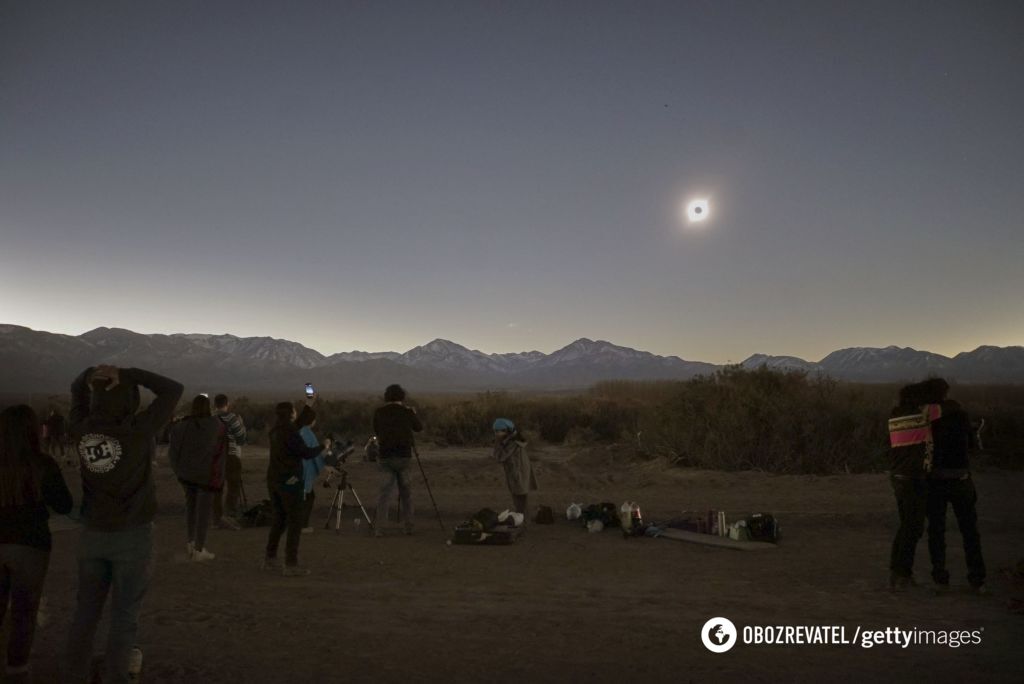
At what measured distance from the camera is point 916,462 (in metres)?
7.20

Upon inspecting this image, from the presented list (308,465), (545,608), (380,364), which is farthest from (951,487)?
(380,364)

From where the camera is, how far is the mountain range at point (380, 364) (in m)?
109

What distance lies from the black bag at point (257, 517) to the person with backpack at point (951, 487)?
29.7ft

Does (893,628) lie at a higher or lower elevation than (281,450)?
lower

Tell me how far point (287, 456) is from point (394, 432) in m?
2.49

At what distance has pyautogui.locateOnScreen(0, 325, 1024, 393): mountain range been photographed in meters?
109

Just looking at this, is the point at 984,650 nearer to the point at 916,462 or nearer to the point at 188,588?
the point at 916,462

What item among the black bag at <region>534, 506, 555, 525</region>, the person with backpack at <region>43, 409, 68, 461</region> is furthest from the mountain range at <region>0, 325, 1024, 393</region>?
the black bag at <region>534, 506, 555, 525</region>

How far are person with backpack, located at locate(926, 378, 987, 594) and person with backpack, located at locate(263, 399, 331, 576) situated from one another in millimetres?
6406

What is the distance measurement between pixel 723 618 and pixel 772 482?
10046 millimetres

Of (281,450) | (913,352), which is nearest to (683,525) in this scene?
(281,450)

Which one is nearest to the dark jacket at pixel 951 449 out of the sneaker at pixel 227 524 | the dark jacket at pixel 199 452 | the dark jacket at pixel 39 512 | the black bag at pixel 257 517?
the dark jacket at pixel 39 512

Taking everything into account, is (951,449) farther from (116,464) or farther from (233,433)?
(233,433)

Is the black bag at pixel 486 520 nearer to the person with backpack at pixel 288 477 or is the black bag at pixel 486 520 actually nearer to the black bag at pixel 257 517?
the person with backpack at pixel 288 477
